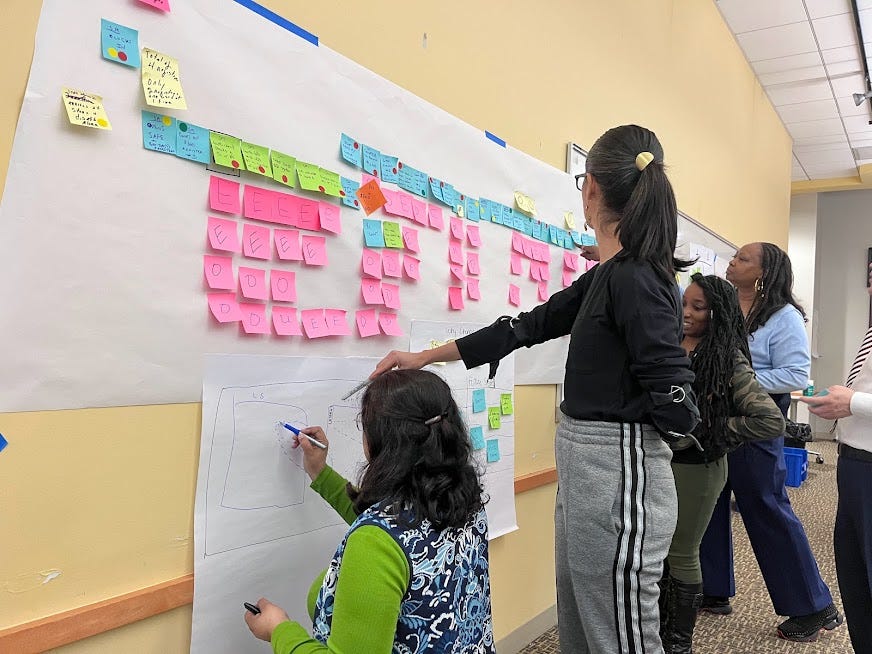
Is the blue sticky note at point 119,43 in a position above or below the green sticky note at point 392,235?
above

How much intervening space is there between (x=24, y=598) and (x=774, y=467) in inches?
90.9

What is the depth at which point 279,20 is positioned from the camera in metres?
1.26

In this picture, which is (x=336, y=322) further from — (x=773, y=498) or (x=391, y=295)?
(x=773, y=498)

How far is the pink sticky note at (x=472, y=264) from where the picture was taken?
183cm

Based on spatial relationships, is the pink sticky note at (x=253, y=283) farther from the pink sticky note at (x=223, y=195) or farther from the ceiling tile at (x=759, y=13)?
the ceiling tile at (x=759, y=13)

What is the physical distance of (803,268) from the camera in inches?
290

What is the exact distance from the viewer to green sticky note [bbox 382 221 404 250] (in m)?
1.51

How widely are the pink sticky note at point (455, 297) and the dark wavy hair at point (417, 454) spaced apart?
681 mm

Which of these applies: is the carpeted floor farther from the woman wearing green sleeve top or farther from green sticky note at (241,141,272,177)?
green sticky note at (241,141,272,177)

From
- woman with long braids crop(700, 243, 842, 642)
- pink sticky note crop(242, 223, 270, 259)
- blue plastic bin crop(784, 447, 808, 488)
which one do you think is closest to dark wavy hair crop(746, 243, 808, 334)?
woman with long braids crop(700, 243, 842, 642)

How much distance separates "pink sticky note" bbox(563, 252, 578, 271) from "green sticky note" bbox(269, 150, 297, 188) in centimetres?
130

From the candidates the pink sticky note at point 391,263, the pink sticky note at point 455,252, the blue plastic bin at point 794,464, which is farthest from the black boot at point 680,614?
the blue plastic bin at point 794,464

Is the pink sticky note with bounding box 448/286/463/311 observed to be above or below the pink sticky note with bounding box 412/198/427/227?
below

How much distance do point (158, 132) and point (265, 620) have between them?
0.83 meters
